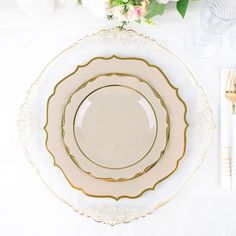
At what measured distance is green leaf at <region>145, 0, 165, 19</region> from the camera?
75 centimetres

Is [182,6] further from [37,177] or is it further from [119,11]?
[37,177]

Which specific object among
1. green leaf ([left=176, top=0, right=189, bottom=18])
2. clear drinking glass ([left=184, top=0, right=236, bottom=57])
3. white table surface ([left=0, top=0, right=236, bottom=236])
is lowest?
white table surface ([left=0, top=0, right=236, bottom=236])

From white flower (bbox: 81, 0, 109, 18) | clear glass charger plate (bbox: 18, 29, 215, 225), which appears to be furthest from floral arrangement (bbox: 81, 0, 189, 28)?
clear glass charger plate (bbox: 18, 29, 215, 225)

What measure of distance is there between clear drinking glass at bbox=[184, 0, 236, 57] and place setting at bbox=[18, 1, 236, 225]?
2.0 inches

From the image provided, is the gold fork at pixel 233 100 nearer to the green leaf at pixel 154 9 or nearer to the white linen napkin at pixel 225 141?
the white linen napkin at pixel 225 141

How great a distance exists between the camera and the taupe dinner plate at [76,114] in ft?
2.58

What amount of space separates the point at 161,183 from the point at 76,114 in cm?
Result: 23

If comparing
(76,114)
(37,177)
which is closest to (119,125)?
(76,114)

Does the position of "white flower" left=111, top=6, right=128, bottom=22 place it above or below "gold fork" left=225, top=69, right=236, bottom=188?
above

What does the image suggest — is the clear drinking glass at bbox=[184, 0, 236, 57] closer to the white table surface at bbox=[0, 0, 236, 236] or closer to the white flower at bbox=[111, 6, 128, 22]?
the white table surface at bbox=[0, 0, 236, 236]

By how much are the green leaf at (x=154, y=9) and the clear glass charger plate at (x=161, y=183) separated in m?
0.07

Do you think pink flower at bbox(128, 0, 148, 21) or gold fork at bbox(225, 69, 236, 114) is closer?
pink flower at bbox(128, 0, 148, 21)

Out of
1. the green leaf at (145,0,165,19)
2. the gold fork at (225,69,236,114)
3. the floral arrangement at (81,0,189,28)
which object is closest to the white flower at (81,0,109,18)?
the floral arrangement at (81,0,189,28)

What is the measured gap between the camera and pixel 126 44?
812 mm
